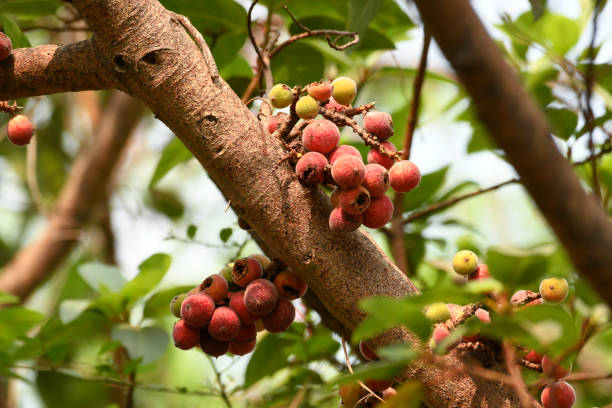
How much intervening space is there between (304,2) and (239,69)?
0.27m

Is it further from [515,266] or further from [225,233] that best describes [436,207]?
[515,266]

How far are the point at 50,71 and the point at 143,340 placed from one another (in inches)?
28.4

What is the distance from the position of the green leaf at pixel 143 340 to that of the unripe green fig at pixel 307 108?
2.63ft

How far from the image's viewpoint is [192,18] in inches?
67.9

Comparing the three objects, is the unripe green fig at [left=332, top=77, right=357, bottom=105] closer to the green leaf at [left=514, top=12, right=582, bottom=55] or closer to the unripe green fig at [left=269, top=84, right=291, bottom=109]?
the unripe green fig at [left=269, top=84, right=291, bottom=109]

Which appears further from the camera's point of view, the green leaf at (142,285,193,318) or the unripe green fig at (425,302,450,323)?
the green leaf at (142,285,193,318)

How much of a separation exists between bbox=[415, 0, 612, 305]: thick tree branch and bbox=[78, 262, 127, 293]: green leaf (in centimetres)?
144

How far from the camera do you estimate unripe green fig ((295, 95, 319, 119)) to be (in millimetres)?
1078

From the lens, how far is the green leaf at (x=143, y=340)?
5.23ft

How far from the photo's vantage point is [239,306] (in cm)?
117

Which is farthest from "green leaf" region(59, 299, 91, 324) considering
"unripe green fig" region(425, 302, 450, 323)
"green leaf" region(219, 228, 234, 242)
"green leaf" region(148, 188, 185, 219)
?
"green leaf" region(148, 188, 185, 219)

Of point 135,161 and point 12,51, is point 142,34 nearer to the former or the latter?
point 12,51

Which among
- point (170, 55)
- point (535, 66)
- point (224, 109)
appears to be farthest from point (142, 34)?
point (535, 66)

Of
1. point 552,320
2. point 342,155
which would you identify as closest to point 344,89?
point 342,155
